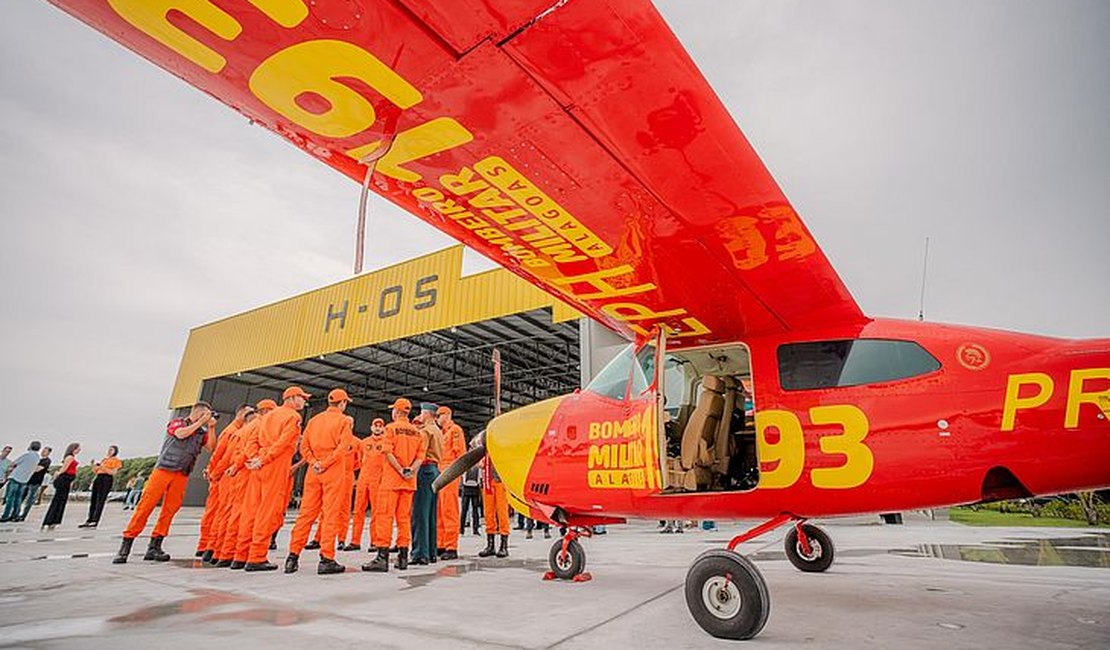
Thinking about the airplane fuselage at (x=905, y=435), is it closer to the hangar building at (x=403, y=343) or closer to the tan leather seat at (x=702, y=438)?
the tan leather seat at (x=702, y=438)

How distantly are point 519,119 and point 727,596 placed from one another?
9.91 ft

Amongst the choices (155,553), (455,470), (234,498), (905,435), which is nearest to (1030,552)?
(905,435)

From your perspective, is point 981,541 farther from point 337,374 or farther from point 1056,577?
point 337,374

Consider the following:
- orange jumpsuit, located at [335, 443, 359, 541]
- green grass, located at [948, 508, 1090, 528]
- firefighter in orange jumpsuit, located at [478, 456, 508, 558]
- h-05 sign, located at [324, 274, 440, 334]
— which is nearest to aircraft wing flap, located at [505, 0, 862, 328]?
orange jumpsuit, located at [335, 443, 359, 541]

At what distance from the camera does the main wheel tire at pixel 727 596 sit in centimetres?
306

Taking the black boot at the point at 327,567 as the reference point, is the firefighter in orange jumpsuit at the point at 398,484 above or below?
above

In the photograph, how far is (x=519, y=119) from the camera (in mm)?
2377

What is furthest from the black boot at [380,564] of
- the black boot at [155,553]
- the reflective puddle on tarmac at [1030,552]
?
the reflective puddle on tarmac at [1030,552]

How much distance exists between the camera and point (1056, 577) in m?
5.05

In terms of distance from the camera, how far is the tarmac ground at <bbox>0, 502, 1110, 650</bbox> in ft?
9.60

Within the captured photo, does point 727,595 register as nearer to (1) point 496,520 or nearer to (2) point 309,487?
(2) point 309,487

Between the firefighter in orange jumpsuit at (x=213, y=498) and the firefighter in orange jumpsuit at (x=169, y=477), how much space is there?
279 mm

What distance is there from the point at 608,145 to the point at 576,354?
2226 centimetres

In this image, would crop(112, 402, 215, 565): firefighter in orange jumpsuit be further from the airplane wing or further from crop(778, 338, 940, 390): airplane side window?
crop(778, 338, 940, 390): airplane side window
